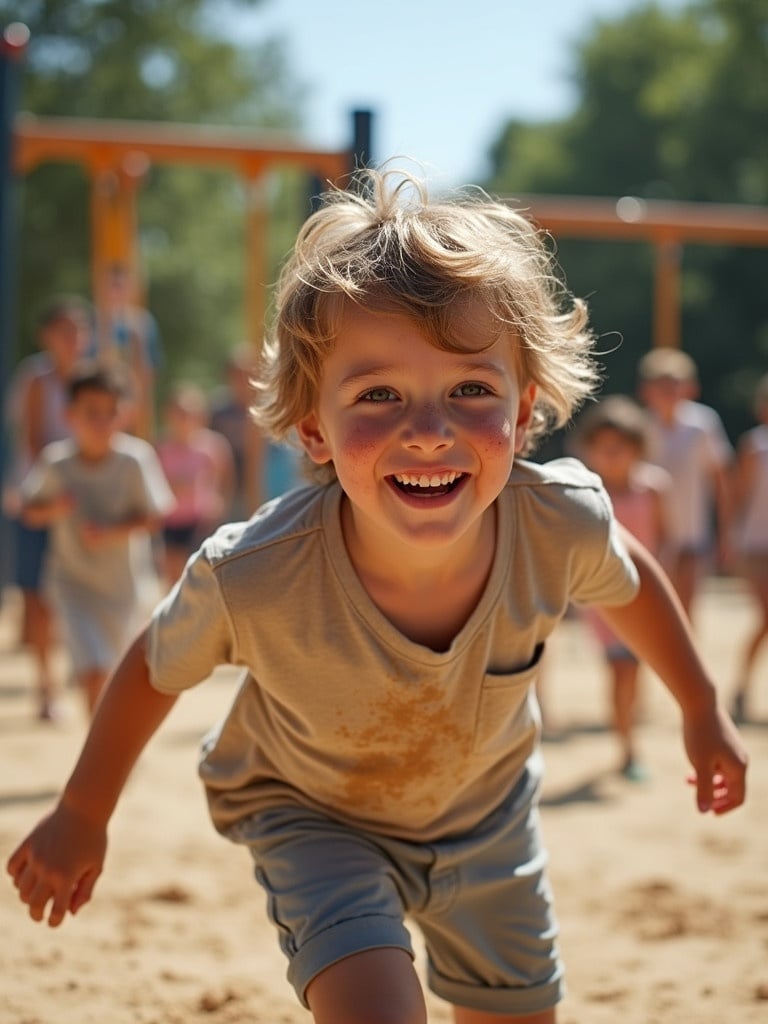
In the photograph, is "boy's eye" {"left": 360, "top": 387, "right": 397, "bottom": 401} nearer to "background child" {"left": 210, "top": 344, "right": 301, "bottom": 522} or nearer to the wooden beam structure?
"background child" {"left": 210, "top": 344, "right": 301, "bottom": 522}

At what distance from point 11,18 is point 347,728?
23061 millimetres

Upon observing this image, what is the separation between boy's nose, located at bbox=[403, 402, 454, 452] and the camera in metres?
2.03

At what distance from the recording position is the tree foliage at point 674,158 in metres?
24.0

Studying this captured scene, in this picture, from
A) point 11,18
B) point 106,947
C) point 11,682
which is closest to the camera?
point 106,947

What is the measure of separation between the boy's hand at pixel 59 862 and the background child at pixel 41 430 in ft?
14.4

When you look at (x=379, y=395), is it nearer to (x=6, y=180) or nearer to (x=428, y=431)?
(x=428, y=431)

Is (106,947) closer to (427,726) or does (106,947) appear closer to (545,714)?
(427,726)

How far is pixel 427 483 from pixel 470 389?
18 centimetres

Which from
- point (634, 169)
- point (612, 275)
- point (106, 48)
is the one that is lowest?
point (612, 275)

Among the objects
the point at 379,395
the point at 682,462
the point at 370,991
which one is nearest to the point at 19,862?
the point at 370,991

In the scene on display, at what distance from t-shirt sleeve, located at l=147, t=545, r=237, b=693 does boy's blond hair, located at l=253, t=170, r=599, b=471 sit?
351 mm

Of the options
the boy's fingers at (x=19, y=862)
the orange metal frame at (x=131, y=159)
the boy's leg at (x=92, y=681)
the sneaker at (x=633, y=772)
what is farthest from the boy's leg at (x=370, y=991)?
the orange metal frame at (x=131, y=159)

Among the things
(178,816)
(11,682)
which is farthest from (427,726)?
(11,682)

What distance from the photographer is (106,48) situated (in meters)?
23.3
